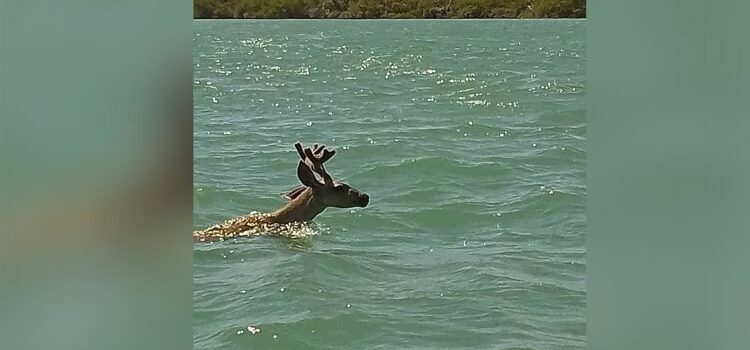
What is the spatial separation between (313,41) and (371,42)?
13 centimetres

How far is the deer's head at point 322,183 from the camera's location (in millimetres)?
2018

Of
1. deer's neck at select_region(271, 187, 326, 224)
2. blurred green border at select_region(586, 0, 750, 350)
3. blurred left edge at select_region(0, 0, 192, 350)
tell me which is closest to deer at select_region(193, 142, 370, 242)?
deer's neck at select_region(271, 187, 326, 224)

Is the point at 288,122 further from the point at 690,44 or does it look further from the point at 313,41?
the point at 690,44

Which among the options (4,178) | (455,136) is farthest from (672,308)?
(4,178)

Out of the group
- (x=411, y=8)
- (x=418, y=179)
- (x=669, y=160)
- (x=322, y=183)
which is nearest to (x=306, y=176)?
(x=322, y=183)

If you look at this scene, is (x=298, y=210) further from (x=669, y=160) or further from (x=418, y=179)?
(x=669, y=160)

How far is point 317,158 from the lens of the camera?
203 cm

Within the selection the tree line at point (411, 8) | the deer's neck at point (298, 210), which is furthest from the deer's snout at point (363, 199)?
the tree line at point (411, 8)

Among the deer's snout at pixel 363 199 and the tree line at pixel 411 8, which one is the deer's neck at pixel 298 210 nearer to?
the deer's snout at pixel 363 199

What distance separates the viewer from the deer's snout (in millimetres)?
2045

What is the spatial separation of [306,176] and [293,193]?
47 mm

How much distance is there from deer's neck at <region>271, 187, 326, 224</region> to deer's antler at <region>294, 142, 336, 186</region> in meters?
0.04

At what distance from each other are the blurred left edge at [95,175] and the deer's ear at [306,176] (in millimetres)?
289

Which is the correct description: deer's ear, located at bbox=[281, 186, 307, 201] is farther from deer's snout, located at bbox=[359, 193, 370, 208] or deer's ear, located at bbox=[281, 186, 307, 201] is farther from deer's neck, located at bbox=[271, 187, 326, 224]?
deer's snout, located at bbox=[359, 193, 370, 208]
